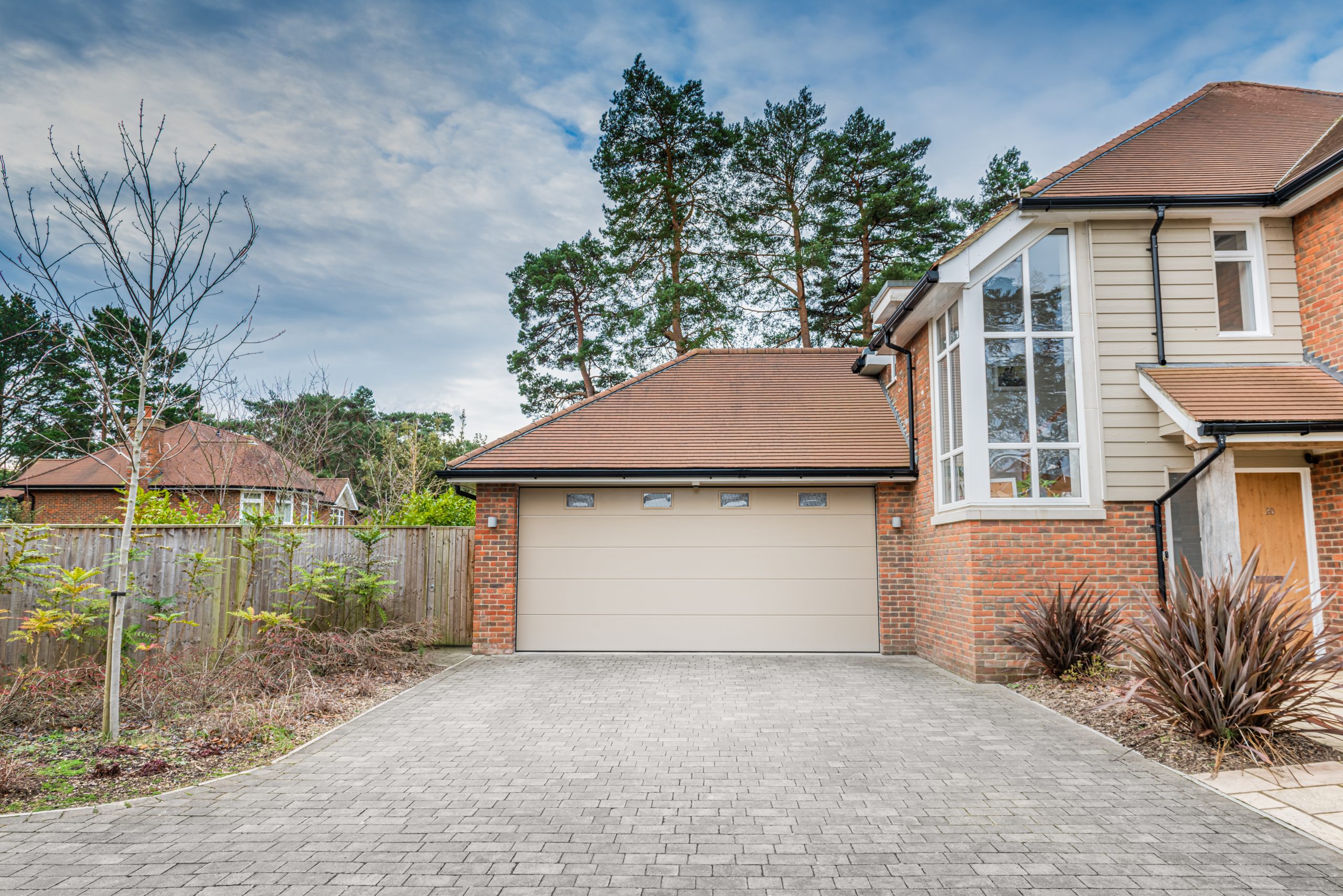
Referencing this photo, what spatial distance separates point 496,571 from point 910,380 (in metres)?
6.64

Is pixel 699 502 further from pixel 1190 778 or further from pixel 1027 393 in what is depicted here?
pixel 1190 778

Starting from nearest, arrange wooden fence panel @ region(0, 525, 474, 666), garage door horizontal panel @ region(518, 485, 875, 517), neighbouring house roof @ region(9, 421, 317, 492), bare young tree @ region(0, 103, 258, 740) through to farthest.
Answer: bare young tree @ region(0, 103, 258, 740) < wooden fence panel @ region(0, 525, 474, 666) < garage door horizontal panel @ region(518, 485, 875, 517) < neighbouring house roof @ region(9, 421, 317, 492)

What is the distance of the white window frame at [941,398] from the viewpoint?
26.2 ft

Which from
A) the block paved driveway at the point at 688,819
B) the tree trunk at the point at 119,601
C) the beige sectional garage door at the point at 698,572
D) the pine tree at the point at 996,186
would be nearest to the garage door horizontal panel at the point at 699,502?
the beige sectional garage door at the point at 698,572

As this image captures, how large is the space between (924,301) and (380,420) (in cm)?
3222

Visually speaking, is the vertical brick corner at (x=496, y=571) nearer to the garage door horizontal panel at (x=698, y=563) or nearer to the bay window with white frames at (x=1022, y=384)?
the garage door horizontal panel at (x=698, y=563)

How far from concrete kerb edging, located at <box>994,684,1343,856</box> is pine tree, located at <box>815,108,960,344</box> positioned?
1296cm

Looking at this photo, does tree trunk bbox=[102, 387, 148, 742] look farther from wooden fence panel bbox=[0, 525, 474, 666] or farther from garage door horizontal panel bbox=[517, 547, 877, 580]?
garage door horizontal panel bbox=[517, 547, 877, 580]

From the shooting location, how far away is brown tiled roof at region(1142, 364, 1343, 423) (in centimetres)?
685

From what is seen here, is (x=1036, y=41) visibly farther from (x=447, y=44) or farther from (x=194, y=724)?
(x=194, y=724)

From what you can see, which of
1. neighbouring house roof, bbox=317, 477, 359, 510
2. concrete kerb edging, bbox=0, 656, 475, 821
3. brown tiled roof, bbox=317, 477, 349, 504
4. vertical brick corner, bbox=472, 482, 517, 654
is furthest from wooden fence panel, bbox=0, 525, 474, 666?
brown tiled roof, bbox=317, 477, 349, 504

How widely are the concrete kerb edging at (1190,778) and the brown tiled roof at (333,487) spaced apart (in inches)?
921

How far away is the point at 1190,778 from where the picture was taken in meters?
4.47

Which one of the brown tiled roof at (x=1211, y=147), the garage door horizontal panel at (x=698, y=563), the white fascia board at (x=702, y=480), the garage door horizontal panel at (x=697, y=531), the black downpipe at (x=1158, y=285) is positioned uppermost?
the brown tiled roof at (x=1211, y=147)
